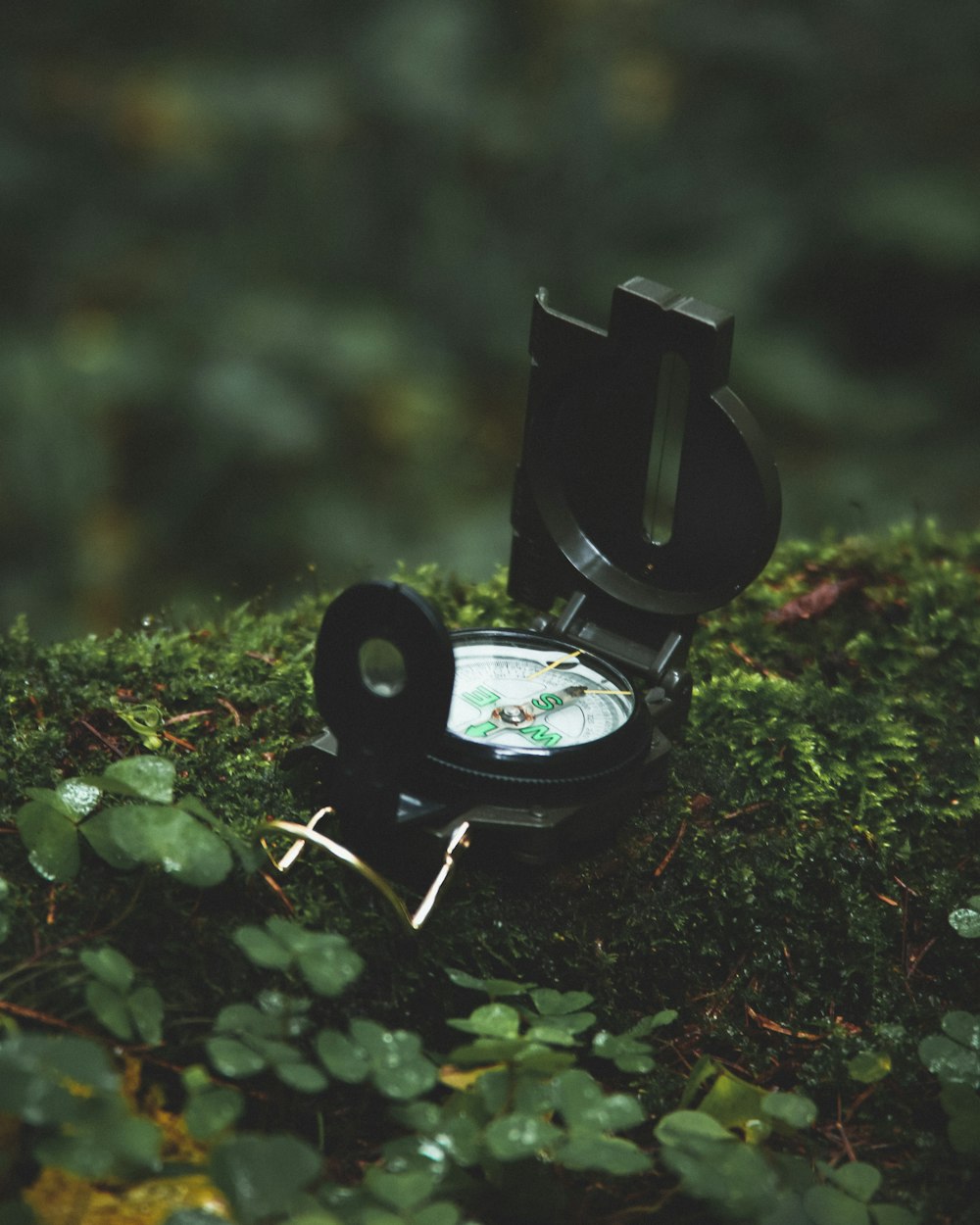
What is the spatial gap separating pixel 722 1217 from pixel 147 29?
4356mm

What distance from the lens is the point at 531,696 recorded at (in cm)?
178

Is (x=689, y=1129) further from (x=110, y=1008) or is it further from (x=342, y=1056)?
(x=110, y=1008)

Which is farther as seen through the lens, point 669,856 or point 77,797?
point 669,856

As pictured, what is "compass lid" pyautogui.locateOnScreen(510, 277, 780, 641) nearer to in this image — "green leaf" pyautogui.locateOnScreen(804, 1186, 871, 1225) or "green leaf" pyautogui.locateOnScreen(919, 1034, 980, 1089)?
"green leaf" pyautogui.locateOnScreen(919, 1034, 980, 1089)

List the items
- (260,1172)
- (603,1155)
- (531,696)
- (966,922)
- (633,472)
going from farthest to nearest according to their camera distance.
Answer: (633,472) < (531,696) < (966,922) < (603,1155) < (260,1172)

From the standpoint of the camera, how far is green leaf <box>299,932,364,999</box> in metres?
1.32

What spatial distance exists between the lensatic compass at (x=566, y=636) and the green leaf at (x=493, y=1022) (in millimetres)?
154

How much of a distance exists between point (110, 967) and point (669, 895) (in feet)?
Result: 2.47

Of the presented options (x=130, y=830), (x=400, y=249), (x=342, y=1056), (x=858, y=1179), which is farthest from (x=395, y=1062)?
(x=400, y=249)

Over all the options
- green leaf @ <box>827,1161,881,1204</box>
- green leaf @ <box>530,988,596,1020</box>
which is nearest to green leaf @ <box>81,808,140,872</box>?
green leaf @ <box>530,988,596,1020</box>

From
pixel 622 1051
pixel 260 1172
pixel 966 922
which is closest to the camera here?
pixel 260 1172

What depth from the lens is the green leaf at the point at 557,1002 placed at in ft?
4.83

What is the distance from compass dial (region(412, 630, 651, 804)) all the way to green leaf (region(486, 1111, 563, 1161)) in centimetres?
43

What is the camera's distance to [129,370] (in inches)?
153
